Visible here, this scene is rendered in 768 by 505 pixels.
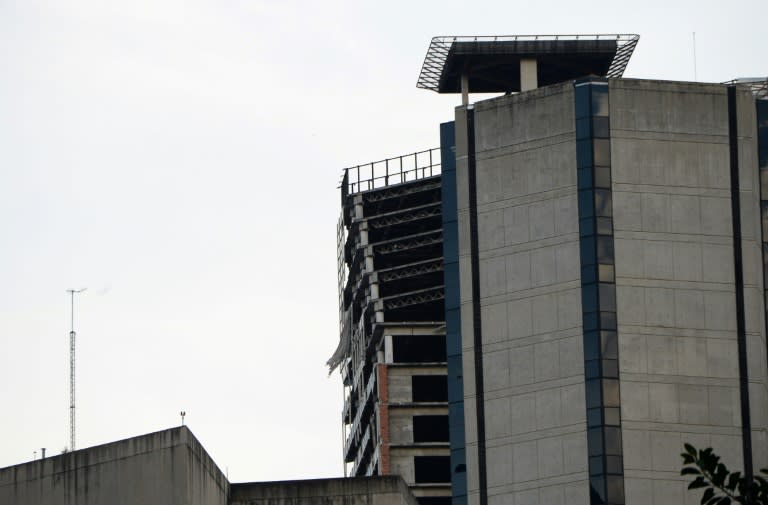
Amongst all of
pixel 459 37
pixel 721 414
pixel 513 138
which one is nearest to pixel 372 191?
pixel 459 37

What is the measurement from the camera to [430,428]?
175125 mm

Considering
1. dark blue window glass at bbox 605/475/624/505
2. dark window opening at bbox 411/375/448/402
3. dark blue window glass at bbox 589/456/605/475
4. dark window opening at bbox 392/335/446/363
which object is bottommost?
dark blue window glass at bbox 605/475/624/505

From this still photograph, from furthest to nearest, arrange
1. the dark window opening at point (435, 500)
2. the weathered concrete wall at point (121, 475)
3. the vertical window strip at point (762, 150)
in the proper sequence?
the dark window opening at point (435, 500) → the vertical window strip at point (762, 150) → the weathered concrete wall at point (121, 475)

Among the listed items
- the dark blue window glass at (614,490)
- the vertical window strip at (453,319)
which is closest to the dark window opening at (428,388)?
the vertical window strip at (453,319)

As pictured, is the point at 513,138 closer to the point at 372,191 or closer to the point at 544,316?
the point at 544,316

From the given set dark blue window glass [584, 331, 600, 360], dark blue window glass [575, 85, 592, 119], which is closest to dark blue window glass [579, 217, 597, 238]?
dark blue window glass [584, 331, 600, 360]

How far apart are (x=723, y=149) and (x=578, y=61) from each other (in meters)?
20.3

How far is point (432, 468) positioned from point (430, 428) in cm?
392

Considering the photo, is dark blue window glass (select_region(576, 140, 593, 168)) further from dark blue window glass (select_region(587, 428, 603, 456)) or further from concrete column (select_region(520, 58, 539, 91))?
dark blue window glass (select_region(587, 428, 603, 456))

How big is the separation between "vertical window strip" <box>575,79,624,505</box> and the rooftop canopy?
16063 millimetres

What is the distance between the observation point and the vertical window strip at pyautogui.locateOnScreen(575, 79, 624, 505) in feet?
440

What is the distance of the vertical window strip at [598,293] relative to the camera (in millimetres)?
134250

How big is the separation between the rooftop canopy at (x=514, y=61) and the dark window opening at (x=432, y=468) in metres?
32.6

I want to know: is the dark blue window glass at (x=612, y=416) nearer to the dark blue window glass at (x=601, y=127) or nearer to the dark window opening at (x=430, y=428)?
the dark blue window glass at (x=601, y=127)
